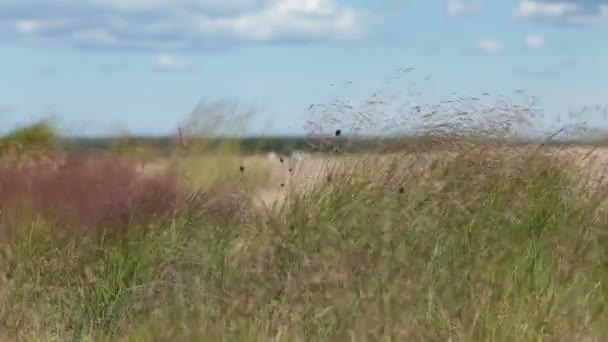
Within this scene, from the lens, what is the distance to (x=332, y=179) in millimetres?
9016

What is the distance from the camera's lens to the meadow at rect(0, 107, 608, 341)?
24.2 feet

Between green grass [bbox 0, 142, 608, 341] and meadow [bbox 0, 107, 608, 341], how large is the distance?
0.04 feet

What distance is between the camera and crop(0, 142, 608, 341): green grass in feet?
24.1

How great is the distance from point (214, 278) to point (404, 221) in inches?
52.0

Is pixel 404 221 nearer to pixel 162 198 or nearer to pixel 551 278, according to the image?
pixel 551 278

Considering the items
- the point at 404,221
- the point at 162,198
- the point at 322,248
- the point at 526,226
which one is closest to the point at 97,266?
the point at 162,198

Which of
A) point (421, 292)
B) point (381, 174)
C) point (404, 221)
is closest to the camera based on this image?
point (421, 292)

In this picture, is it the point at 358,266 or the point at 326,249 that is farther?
the point at 326,249

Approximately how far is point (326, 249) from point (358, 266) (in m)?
0.31

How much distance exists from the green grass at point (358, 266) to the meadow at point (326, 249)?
12 millimetres

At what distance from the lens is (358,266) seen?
7.68m

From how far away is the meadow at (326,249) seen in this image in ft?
24.2

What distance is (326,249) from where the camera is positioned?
7.91m

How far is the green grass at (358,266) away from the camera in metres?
7.34
